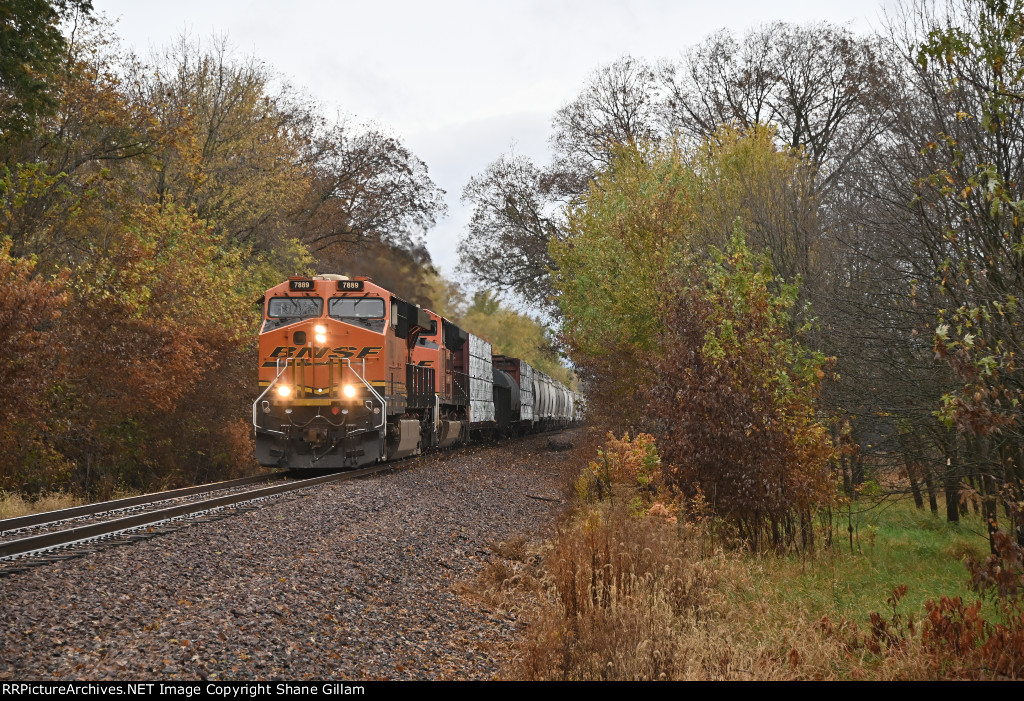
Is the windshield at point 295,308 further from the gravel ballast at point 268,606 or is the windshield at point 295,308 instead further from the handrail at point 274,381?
the gravel ballast at point 268,606

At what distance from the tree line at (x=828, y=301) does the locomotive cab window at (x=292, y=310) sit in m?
6.18

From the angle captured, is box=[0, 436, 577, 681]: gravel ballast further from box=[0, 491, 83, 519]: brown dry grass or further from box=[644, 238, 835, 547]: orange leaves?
box=[0, 491, 83, 519]: brown dry grass

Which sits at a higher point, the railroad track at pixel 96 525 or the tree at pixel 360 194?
the tree at pixel 360 194

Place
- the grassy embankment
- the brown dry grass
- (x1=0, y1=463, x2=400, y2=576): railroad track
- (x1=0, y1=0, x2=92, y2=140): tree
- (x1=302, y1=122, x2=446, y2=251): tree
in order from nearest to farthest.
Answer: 1. the grassy embankment
2. (x1=0, y1=463, x2=400, y2=576): railroad track
3. the brown dry grass
4. (x1=0, y1=0, x2=92, y2=140): tree
5. (x1=302, y1=122, x2=446, y2=251): tree

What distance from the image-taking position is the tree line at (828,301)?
24.4 ft

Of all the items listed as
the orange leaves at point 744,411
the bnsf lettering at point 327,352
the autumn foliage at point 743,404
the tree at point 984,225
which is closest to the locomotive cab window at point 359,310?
the bnsf lettering at point 327,352

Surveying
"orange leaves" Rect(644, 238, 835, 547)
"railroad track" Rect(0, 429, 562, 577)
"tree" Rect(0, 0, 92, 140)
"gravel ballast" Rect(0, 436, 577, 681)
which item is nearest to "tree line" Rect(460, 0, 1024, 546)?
"orange leaves" Rect(644, 238, 835, 547)

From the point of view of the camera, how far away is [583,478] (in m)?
15.3

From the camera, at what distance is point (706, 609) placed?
757 cm

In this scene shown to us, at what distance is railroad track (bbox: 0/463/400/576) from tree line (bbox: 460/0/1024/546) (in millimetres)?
5954

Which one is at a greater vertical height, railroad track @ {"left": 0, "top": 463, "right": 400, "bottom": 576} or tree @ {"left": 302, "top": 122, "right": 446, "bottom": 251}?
tree @ {"left": 302, "top": 122, "right": 446, "bottom": 251}

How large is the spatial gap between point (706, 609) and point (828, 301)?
624 centimetres

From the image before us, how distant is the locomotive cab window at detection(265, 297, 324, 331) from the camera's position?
60.1 ft

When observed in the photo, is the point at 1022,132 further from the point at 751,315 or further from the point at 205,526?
the point at 205,526
